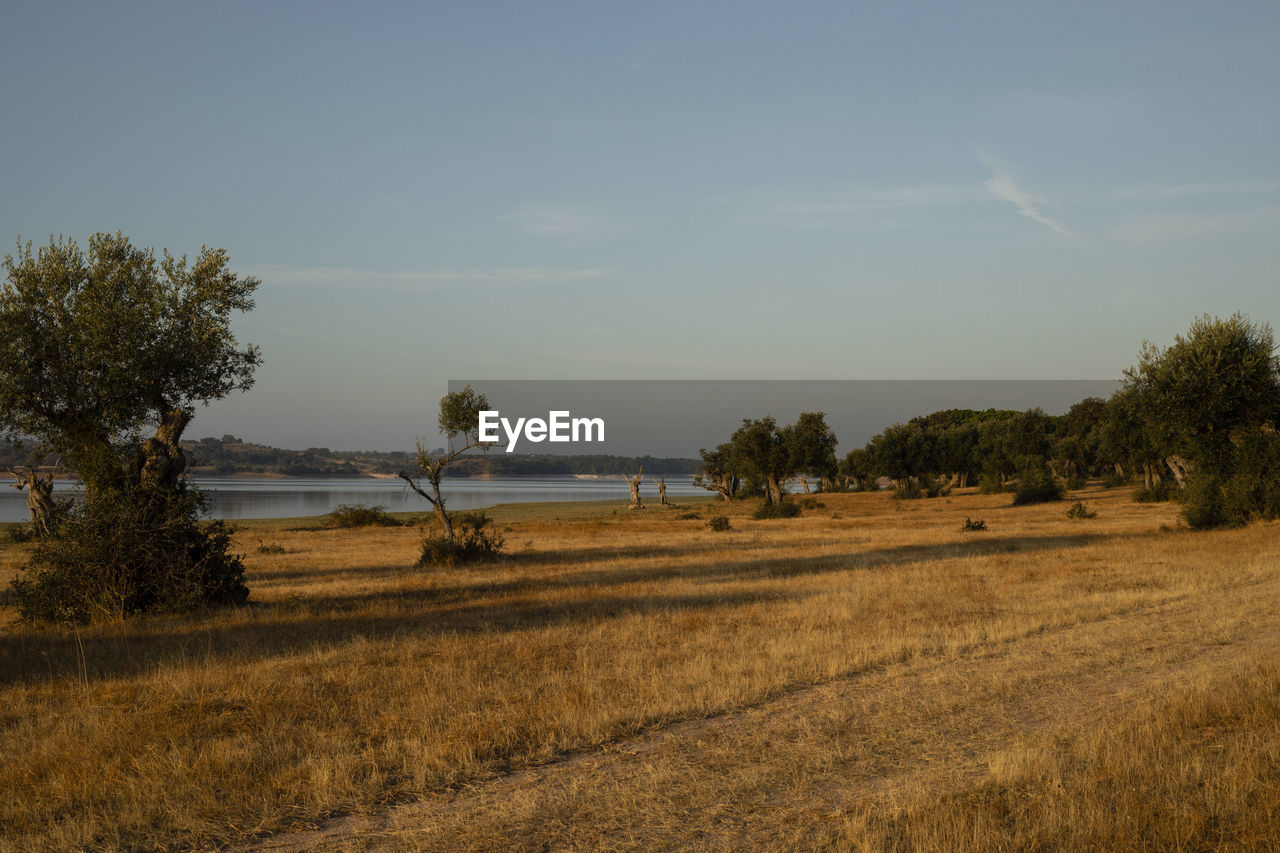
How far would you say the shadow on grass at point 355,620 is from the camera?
13.6m

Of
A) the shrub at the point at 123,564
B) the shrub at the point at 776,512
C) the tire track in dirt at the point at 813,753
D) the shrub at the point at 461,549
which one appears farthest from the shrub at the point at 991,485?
the shrub at the point at 123,564

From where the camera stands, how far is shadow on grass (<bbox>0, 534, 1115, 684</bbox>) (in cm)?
1356

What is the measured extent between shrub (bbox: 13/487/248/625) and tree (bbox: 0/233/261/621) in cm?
3

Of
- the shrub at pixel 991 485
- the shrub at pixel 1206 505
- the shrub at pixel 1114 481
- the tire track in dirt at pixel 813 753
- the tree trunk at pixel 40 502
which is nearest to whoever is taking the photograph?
the tire track in dirt at pixel 813 753

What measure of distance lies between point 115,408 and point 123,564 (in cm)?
322

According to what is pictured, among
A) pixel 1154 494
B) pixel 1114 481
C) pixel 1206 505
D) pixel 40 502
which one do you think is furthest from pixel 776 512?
pixel 40 502

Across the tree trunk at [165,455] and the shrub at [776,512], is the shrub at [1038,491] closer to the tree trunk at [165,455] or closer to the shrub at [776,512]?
the shrub at [776,512]

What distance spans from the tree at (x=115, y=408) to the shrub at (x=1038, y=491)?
62630 mm

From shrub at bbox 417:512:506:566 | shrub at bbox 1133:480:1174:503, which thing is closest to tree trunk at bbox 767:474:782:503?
shrub at bbox 1133:480:1174:503

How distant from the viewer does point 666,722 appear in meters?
9.57

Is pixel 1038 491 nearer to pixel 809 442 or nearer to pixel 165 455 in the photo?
pixel 809 442

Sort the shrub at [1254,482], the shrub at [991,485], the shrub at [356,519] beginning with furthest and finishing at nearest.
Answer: the shrub at [991,485]
the shrub at [356,519]
the shrub at [1254,482]

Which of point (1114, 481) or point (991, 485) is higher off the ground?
point (991, 485)

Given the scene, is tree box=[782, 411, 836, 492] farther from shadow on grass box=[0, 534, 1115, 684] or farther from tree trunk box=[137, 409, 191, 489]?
tree trunk box=[137, 409, 191, 489]
